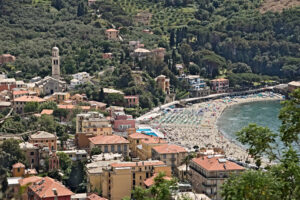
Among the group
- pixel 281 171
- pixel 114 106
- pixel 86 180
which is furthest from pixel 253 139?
pixel 114 106

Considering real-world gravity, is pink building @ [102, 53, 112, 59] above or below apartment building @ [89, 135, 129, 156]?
above

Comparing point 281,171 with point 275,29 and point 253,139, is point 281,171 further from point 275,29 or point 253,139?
point 275,29

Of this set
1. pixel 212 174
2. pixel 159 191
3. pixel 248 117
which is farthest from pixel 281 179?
pixel 248 117

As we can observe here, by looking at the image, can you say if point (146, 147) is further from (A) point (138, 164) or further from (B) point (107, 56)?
(B) point (107, 56)

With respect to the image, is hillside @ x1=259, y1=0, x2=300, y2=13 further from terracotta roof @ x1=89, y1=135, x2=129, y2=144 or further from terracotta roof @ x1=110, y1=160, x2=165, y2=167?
terracotta roof @ x1=110, y1=160, x2=165, y2=167

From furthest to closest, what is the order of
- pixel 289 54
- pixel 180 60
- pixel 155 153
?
pixel 289 54 → pixel 180 60 → pixel 155 153

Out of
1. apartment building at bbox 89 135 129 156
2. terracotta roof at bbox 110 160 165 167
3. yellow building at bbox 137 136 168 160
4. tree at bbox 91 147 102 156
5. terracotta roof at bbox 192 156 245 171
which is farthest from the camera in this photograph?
yellow building at bbox 137 136 168 160

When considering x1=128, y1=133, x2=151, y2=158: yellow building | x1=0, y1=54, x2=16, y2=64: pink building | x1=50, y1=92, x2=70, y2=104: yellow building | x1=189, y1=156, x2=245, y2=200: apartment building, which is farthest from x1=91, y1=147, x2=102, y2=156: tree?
x1=0, y1=54, x2=16, y2=64: pink building
